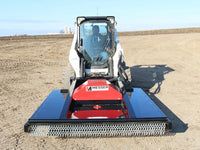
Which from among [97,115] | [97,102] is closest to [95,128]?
[97,115]

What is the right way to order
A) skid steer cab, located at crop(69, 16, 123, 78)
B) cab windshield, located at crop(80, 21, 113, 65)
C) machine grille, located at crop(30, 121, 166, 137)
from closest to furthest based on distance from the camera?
1. machine grille, located at crop(30, 121, 166, 137)
2. skid steer cab, located at crop(69, 16, 123, 78)
3. cab windshield, located at crop(80, 21, 113, 65)

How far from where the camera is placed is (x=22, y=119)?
4316mm

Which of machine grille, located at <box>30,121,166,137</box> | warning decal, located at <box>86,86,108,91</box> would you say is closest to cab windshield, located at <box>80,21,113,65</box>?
warning decal, located at <box>86,86,108,91</box>

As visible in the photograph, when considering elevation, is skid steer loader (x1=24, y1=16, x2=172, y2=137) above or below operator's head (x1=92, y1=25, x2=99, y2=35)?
below

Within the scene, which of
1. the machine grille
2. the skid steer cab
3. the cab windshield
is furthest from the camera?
the cab windshield

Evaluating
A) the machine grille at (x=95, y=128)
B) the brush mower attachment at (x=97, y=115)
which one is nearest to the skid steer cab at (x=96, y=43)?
the brush mower attachment at (x=97, y=115)

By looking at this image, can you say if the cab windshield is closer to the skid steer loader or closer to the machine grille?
the skid steer loader

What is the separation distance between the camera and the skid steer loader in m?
3.20

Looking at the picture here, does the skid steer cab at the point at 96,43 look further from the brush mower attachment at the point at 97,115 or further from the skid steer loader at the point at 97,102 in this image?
the brush mower attachment at the point at 97,115

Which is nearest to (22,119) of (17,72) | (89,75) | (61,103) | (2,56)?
(61,103)

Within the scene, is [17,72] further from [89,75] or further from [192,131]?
[192,131]

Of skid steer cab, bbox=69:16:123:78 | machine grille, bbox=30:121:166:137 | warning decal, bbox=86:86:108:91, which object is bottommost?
machine grille, bbox=30:121:166:137

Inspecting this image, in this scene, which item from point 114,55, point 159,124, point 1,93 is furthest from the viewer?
point 1,93

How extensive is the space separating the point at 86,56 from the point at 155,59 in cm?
739
